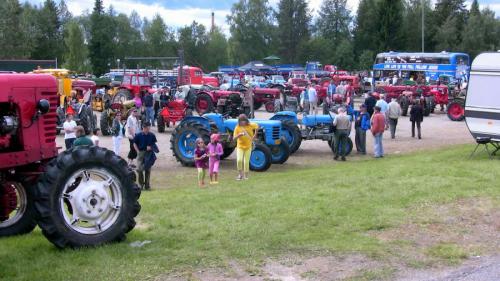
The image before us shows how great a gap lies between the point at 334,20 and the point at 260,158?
8286 cm

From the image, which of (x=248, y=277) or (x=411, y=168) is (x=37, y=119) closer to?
(x=248, y=277)

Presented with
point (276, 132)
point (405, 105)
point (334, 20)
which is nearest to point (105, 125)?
point (276, 132)

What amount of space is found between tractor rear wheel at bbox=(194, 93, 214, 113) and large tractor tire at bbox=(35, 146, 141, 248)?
72.6 feet

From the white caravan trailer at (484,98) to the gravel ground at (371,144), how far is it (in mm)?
4147

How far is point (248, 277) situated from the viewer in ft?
19.4

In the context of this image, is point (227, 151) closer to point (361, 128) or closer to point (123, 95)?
point (361, 128)

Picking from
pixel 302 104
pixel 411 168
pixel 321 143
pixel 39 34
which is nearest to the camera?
pixel 411 168

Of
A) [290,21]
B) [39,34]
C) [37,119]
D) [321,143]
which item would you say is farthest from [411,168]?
[290,21]

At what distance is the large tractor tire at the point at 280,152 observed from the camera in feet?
55.8

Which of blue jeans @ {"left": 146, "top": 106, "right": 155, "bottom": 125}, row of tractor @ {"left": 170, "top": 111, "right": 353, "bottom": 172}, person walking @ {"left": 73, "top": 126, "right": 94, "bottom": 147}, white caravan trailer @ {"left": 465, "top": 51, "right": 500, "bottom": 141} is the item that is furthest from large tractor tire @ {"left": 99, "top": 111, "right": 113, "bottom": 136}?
white caravan trailer @ {"left": 465, "top": 51, "right": 500, "bottom": 141}

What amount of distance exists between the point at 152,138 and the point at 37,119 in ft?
23.6

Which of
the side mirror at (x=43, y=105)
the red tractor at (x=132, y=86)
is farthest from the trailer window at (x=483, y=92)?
the red tractor at (x=132, y=86)

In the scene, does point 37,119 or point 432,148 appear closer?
point 37,119

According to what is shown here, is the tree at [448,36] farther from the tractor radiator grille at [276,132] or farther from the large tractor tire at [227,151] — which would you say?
the tractor radiator grille at [276,132]
